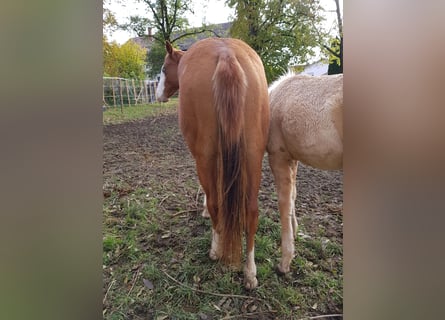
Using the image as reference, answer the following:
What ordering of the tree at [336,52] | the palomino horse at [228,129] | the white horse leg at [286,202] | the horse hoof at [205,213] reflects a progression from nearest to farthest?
the tree at [336,52] → the palomino horse at [228,129] → the white horse leg at [286,202] → the horse hoof at [205,213]

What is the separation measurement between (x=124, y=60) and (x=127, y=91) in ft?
0.34

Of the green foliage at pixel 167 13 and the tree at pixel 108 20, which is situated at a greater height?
the green foliage at pixel 167 13

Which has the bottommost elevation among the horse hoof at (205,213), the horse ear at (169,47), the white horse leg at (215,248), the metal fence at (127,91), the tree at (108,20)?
the white horse leg at (215,248)

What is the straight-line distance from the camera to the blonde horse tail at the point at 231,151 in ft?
2.81

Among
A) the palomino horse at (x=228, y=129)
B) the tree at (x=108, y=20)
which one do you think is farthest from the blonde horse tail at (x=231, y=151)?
the tree at (x=108, y=20)

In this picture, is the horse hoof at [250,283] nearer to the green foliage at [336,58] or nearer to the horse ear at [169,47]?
the green foliage at [336,58]

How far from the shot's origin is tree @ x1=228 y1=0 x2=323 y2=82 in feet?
2.77

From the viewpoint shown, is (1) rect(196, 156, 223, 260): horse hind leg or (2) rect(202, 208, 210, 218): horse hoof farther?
(2) rect(202, 208, 210, 218): horse hoof

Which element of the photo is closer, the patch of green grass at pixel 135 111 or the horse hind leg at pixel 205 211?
the patch of green grass at pixel 135 111

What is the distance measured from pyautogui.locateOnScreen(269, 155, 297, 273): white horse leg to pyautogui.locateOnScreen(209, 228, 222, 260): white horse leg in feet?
0.73

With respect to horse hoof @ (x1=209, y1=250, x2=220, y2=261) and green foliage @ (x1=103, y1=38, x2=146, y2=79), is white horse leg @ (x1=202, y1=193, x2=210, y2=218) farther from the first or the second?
green foliage @ (x1=103, y1=38, x2=146, y2=79)

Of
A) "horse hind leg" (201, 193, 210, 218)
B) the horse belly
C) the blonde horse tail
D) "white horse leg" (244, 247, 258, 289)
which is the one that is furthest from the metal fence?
"white horse leg" (244, 247, 258, 289)
